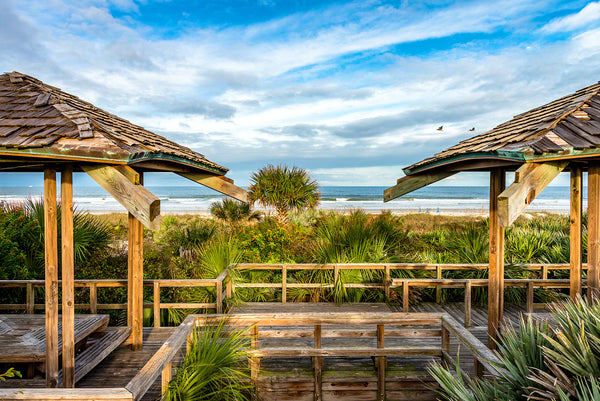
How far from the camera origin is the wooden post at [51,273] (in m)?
3.19

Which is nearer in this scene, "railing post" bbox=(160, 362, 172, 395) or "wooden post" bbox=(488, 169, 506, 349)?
"railing post" bbox=(160, 362, 172, 395)

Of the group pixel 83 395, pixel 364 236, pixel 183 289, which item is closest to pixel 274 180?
pixel 364 236

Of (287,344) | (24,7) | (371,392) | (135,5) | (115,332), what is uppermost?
(135,5)

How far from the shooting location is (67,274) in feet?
10.7

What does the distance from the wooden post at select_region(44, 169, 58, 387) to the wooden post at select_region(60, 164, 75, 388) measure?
0.07m

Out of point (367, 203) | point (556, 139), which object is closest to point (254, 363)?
point (556, 139)

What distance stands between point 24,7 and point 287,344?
A: 9586 mm

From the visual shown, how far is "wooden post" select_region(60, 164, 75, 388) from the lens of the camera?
10.6 ft

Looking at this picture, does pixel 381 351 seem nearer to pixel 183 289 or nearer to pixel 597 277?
pixel 597 277

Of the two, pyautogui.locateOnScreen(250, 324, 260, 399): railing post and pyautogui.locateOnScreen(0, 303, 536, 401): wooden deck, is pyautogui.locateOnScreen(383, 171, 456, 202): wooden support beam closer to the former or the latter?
pyautogui.locateOnScreen(0, 303, 536, 401): wooden deck

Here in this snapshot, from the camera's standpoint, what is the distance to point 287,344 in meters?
4.89

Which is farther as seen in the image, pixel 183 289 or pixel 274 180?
pixel 274 180

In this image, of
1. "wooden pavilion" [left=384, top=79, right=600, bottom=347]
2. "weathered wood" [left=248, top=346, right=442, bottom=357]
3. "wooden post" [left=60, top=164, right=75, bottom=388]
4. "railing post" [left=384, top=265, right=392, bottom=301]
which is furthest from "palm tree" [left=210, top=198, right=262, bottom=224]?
"wooden post" [left=60, top=164, right=75, bottom=388]

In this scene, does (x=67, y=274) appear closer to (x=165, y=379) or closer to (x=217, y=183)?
(x=165, y=379)
